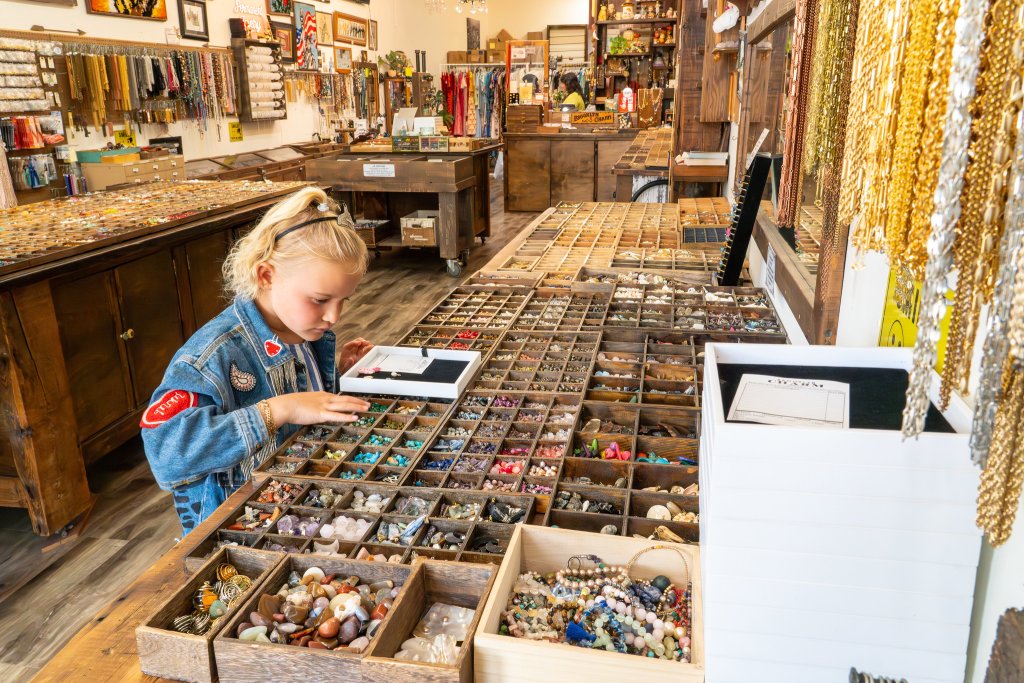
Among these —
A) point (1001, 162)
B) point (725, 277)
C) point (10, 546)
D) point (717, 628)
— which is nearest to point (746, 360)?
point (717, 628)

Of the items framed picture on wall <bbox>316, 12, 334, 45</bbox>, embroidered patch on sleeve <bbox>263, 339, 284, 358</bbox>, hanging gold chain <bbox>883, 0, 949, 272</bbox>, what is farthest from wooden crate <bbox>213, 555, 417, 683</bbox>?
framed picture on wall <bbox>316, 12, 334, 45</bbox>

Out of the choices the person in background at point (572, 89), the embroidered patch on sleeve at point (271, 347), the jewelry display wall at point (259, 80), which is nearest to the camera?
the embroidered patch on sleeve at point (271, 347)

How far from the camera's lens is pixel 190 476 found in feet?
5.38

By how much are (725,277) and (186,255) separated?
2873 millimetres

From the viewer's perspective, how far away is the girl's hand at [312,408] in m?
1.65

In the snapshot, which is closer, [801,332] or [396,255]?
[801,332]

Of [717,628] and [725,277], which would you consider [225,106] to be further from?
[717,628]

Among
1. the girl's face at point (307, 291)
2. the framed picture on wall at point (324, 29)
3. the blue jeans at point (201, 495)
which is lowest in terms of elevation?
the blue jeans at point (201, 495)

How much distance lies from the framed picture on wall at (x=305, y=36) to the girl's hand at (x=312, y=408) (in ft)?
29.9

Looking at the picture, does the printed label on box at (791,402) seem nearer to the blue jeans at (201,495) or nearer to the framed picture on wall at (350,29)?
the blue jeans at (201,495)

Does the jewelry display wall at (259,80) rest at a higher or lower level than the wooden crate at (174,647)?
higher

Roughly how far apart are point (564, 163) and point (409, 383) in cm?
844

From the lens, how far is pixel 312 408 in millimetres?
1689

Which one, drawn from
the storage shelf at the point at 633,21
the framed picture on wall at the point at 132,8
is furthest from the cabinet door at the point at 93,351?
the storage shelf at the point at 633,21
